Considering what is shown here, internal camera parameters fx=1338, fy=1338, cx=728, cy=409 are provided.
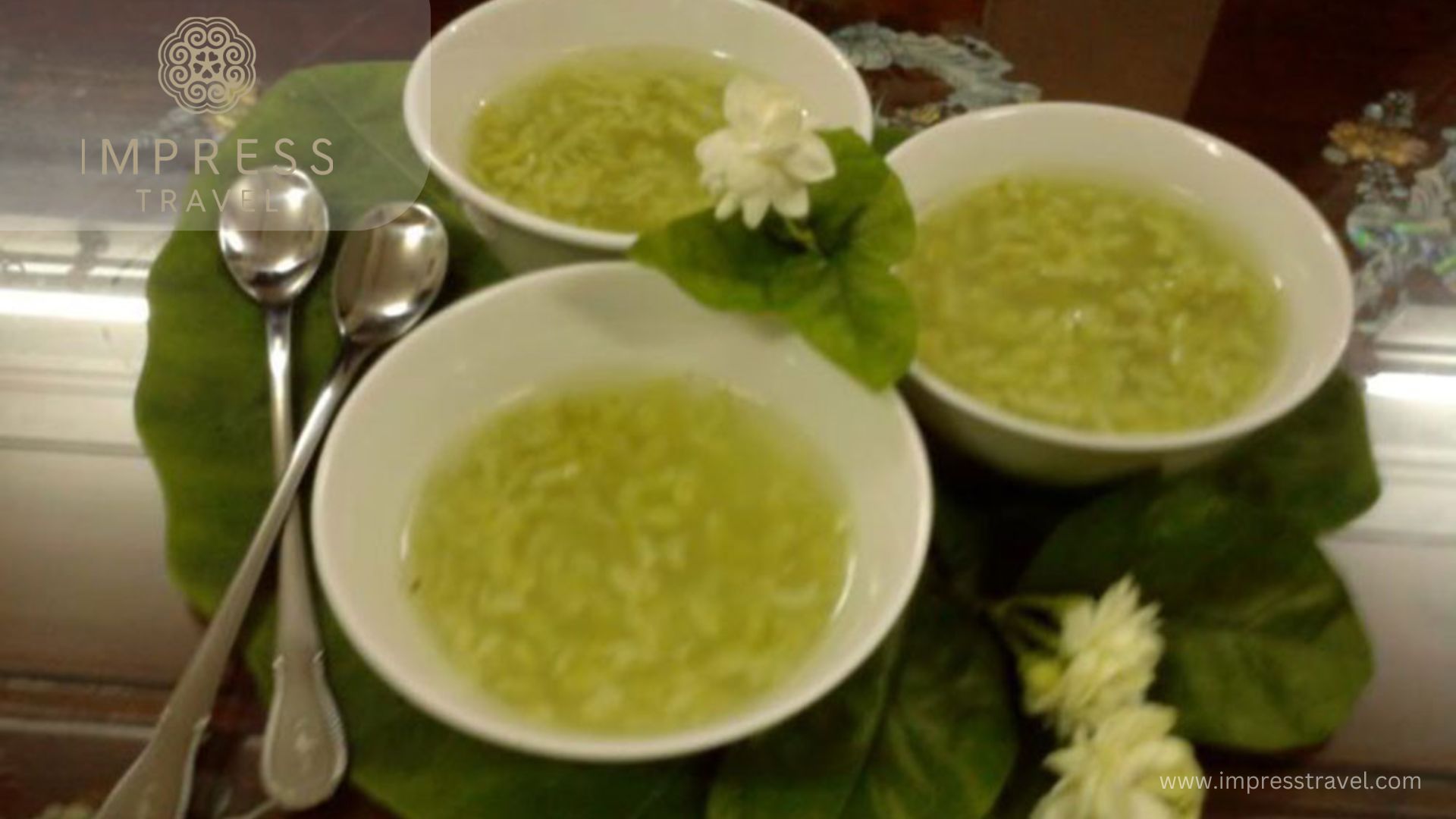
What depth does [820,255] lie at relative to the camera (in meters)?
1.10

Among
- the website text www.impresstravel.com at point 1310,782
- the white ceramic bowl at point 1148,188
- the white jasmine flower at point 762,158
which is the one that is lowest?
the website text www.impresstravel.com at point 1310,782

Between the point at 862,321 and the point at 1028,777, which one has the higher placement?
the point at 862,321

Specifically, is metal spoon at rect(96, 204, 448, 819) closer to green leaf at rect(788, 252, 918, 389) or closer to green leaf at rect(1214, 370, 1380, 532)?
green leaf at rect(788, 252, 918, 389)

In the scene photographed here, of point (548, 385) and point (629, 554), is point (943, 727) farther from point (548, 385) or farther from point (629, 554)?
point (548, 385)

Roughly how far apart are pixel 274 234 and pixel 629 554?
550mm

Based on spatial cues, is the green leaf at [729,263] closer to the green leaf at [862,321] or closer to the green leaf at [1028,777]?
the green leaf at [862,321]

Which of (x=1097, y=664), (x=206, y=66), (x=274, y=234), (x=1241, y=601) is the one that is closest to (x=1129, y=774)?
(x=1097, y=664)

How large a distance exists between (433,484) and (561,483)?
105mm

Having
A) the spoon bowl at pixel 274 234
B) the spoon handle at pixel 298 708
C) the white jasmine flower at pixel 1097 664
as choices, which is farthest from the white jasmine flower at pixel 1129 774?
the spoon bowl at pixel 274 234

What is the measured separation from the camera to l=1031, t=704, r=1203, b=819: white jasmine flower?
89 cm

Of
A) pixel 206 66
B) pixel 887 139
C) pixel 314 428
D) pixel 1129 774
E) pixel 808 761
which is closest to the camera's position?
pixel 1129 774

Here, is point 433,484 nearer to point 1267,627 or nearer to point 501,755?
point 501,755

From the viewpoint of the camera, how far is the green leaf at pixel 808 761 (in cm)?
98

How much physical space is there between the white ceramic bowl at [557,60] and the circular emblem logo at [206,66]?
390 millimetres
